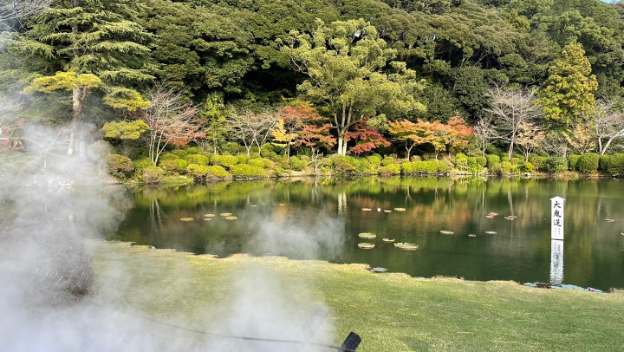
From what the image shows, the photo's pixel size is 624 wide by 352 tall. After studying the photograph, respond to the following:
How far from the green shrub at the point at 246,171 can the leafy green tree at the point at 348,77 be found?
20.5 feet

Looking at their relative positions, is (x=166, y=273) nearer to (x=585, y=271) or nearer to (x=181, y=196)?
(x=585, y=271)

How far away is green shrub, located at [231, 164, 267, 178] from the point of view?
1053 inches

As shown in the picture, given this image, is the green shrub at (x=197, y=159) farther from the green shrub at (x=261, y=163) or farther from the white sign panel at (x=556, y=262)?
the white sign panel at (x=556, y=262)

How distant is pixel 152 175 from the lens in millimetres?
23391

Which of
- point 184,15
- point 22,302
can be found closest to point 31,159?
point 22,302

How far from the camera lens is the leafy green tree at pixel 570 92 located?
3316 centimetres

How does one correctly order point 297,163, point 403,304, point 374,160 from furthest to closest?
point 374,160, point 297,163, point 403,304

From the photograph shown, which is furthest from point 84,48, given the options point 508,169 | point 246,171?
point 508,169

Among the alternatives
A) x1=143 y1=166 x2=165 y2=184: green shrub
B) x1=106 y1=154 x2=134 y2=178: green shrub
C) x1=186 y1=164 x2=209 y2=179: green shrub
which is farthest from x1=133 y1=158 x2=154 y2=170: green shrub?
x1=186 y1=164 x2=209 y2=179: green shrub

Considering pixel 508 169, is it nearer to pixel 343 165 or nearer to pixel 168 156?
pixel 343 165

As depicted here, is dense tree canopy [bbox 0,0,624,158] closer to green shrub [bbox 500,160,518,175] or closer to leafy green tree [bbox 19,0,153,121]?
leafy green tree [bbox 19,0,153,121]

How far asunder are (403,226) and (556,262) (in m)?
4.34

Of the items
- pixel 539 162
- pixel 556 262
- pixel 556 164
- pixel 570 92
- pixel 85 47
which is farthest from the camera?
pixel 570 92

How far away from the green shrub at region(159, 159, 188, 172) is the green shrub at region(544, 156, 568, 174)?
22.5m
